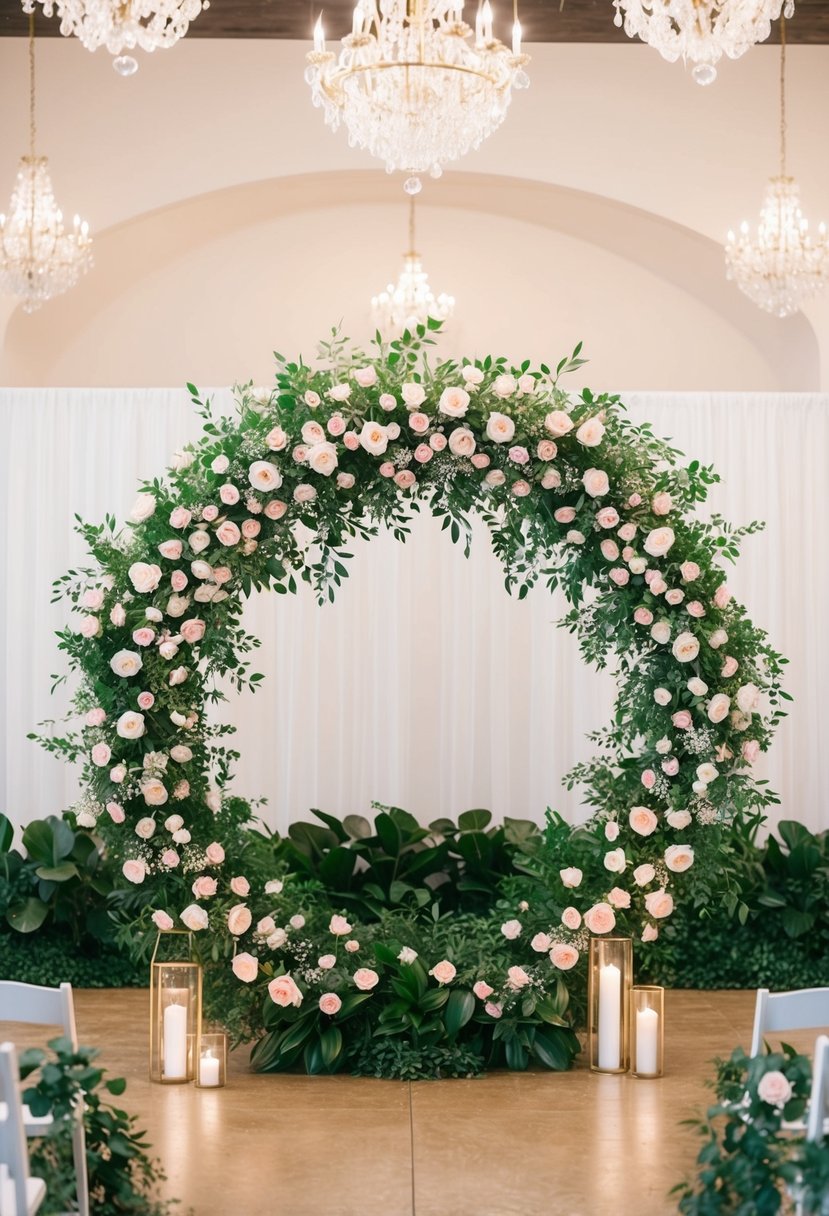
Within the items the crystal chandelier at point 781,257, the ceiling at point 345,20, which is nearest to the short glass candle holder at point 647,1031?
the crystal chandelier at point 781,257

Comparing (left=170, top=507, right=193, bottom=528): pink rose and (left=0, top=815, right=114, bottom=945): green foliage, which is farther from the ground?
(left=170, top=507, right=193, bottom=528): pink rose

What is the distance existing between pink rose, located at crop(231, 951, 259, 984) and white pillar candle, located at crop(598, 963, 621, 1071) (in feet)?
4.54

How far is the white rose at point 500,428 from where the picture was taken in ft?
18.2

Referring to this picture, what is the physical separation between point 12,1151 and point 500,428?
3234 mm

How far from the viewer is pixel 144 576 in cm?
550

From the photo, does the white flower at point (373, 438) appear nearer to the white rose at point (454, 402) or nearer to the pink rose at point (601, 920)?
the white rose at point (454, 402)

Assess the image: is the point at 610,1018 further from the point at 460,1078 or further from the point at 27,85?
the point at 27,85

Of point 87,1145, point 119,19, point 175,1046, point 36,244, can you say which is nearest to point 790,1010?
point 87,1145

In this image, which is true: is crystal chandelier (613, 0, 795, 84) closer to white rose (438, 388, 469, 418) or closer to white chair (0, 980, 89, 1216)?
white rose (438, 388, 469, 418)

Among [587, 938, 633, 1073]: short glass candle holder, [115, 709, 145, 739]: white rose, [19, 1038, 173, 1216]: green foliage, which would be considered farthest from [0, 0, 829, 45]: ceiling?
[19, 1038, 173, 1216]: green foliage

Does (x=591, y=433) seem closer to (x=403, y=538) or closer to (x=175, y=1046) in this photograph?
(x=403, y=538)

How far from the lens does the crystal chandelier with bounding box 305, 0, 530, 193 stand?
209 inches

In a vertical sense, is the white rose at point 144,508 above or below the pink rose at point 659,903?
above

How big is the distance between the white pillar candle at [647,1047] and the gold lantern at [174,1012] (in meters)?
1.74
